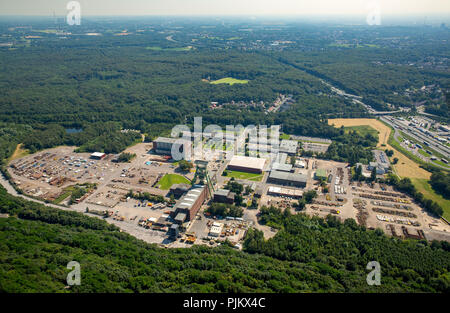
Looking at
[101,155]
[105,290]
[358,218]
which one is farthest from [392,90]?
[105,290]

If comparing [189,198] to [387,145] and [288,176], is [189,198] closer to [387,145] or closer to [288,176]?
[288,176]

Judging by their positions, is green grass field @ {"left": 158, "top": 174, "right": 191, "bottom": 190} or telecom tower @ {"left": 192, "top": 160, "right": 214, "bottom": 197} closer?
telecom tower @ {"left": 192, "top": 160, "right": 214, "bottom": 197}

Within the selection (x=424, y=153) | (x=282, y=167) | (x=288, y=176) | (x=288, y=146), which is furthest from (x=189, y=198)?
(x=424, y=153)

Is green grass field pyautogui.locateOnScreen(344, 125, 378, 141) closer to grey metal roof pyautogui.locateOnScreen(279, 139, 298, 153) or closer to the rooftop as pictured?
grey metal roof pyautogui.locateOnScreen(279, 139, 298, 153)

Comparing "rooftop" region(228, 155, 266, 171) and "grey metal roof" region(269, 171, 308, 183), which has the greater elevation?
"rooftop" region(228, 155, 266, 171)

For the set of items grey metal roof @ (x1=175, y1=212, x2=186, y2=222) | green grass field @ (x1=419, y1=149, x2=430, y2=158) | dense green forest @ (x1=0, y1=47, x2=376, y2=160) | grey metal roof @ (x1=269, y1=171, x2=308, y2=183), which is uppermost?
dense green forest @ (x1=0, y1=47, x2=376, y2=160)

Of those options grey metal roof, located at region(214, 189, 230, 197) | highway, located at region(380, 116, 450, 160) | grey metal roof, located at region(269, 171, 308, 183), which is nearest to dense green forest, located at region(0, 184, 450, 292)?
grey metal roof, located at region(214, 189, 230, 197)

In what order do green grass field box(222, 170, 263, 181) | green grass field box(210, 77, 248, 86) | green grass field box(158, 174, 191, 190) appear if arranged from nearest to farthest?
1. green grass field box(158, 174, 191, 190)
2. green grass field box(222, 170, 263, 181)
3. green grass field box(210, 77, 248, 86)
